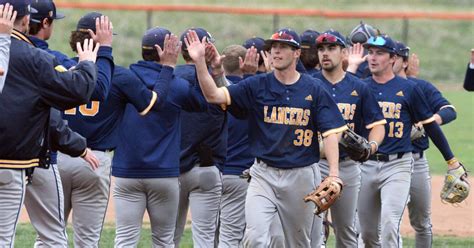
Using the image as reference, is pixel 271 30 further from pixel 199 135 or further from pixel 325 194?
pixel 325 194

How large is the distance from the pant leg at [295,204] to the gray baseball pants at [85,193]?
1345 millimetres

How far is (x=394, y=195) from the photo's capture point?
9.10 meters

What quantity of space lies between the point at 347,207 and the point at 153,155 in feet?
6.03

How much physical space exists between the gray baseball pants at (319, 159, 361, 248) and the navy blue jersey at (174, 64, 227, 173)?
1.05m

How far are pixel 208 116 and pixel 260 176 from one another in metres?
1.10

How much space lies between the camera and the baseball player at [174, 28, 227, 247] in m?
8.70

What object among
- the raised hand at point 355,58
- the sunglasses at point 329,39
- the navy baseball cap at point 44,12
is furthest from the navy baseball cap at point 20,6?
the raised hand at point 355,58

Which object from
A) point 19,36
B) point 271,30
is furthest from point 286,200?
point 271,30

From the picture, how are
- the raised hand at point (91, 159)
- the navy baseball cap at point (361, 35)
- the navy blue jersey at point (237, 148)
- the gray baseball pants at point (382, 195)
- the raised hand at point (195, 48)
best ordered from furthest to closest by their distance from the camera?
the navy baseball cap at point (361, 35) < the navy blue jersey at point (237, 148) < the gray baseball pants at point (382, 195) < the raised hand at point (195, 48) < the raised hand at point (91, 159)

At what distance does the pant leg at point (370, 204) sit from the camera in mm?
9234

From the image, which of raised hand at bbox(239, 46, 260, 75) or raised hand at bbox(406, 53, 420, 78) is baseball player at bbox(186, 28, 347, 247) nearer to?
raised hand at bbox(239, 46, 260, 75)

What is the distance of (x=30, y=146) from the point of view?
21.2 ft

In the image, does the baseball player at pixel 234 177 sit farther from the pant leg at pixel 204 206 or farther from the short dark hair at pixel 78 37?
the short dark hair at pixel 78 37

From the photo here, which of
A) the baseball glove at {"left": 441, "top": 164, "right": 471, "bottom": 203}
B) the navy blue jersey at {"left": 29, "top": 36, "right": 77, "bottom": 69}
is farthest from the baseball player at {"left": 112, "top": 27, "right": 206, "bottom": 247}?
the baseball glove at {"left": 441, "top": 164, "right": 471, "bottom": 203}
